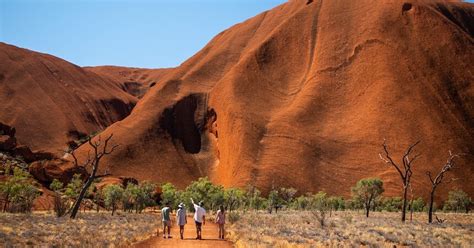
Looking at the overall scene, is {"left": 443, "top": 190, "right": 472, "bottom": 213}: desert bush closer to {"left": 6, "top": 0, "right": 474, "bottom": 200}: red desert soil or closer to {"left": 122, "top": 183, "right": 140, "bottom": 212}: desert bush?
{"left": 6, "top": 0, "right": 474, "bottom": 200}: red desert soil

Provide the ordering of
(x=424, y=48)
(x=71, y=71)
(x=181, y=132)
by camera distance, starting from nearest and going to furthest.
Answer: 1. (x=424, y=48)
2. (x=181, y=132)
3. (x=71, y=71)

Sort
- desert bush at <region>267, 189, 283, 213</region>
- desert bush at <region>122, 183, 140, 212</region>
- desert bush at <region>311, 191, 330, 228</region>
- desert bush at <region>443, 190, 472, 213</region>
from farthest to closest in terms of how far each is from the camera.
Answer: desert bush at <region>443, 190, 472, 213</region>
desert bush at <region>267, 189, 283, 213</region>
desert bush at <region>122, 183, 140, 212</region>
desert bush at <region>311, 191, 330, 228</region>

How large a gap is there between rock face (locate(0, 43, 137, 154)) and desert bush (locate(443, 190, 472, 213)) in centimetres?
8898

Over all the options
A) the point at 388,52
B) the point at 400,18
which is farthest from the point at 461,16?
the point at 388,52

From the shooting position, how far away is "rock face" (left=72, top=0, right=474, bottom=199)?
96688 mm

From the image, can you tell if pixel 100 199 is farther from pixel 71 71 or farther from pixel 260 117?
pixel 71 71

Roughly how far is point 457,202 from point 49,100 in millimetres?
111753

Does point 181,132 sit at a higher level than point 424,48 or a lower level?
lower

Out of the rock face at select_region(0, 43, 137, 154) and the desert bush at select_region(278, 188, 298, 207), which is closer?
the desert bush at select_region(278, 188, 298, 207)

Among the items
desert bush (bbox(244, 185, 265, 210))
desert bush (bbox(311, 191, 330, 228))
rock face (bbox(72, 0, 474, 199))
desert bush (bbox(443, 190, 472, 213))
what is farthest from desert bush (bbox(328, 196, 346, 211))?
desert bush (bbox(443, 190, 472, 213))

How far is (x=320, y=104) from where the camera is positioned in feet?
357

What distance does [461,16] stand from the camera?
431ft

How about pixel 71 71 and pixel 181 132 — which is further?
pixel 71 71

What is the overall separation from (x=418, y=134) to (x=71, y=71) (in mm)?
130170
